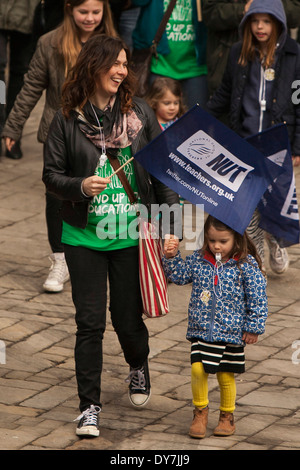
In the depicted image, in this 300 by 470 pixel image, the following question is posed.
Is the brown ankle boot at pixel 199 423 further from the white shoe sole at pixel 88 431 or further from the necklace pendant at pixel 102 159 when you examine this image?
the necklace pendant at pixel 102 159

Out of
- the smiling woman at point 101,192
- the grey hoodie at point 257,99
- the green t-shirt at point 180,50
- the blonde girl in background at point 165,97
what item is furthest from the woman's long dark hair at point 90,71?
the green t-shirt at point 180,50

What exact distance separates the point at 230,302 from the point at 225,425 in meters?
0.63

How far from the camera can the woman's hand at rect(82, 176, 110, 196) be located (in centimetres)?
512

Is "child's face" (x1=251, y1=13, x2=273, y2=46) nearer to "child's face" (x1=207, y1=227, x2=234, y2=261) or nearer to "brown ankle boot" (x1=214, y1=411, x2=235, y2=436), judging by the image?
"child's face" (x1=207, y1=227, x2=234, y2=261)

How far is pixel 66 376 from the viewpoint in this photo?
6.16 m

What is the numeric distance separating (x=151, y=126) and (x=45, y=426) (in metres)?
1.61

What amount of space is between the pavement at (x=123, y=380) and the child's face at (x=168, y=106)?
1.40 metres

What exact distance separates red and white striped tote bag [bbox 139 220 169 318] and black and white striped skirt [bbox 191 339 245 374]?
0.27 m

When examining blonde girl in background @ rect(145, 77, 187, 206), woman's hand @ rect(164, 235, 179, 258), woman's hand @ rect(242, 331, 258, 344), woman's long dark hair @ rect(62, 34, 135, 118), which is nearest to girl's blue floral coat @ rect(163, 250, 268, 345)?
woman's hand @ rect(242, 331, 258, 344)

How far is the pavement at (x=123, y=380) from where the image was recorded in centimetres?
531

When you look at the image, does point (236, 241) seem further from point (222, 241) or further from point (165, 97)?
point (165, 97)

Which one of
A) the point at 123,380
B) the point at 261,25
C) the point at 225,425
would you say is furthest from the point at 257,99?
the point at 225,425

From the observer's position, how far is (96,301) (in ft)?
17.6
